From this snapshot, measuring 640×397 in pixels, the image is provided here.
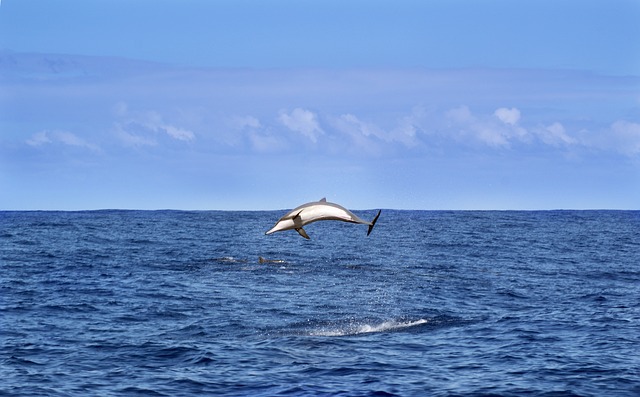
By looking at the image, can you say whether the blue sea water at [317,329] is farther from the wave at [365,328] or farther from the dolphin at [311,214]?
the dolphin at [311,214]

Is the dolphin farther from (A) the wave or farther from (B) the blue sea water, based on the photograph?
(A) the wave

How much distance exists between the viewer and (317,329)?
38281 millimetres

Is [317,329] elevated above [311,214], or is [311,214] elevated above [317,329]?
[311,214]

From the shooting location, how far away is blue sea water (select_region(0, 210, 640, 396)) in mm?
28391

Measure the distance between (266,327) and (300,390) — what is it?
483 inches

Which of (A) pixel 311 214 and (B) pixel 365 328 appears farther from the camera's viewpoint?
(B) pixel 365 328

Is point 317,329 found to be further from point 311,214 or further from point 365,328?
point 311,214

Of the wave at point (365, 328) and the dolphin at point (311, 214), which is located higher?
the dolphin at point (311, 214)

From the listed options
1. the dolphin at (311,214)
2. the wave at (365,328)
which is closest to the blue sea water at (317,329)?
the wave at (365,328)

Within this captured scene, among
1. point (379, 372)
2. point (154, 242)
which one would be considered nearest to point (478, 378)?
point (379, 372)

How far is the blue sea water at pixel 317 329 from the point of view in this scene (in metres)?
28.4

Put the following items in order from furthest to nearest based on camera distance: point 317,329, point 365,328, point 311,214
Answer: point 365,328 < point 317,329 < point 311,214

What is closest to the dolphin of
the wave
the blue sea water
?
the blue sea water

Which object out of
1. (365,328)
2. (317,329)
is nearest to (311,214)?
(317,329)
